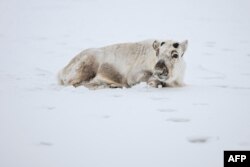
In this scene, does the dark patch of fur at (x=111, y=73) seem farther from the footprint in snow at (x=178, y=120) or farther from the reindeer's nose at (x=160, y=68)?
the footprint in snow at (x=178, y=120)

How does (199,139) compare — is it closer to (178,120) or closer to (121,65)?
(178,120)

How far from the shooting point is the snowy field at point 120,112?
532 centimetres

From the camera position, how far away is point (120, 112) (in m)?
6.76

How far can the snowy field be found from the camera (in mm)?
5316

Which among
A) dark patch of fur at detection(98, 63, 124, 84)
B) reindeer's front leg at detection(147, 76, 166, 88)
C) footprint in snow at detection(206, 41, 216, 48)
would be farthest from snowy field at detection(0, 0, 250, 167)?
dark patch of fur at detection(98, 63, 124, 84)

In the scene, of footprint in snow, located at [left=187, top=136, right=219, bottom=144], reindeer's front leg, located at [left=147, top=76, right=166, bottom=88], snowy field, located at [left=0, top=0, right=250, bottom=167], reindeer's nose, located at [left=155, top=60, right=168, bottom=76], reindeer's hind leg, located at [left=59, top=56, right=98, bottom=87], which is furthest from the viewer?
reindeer's hind leg, located at [left=59, top=56, right=98, bottom=87]

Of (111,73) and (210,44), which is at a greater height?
(111,73)

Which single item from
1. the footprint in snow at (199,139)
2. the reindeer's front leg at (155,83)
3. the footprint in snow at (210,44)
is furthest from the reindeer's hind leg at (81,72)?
the footprint in snow at (210,44)

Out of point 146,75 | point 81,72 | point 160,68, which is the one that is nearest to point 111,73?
point 81,72

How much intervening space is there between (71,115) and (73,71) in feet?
7.24

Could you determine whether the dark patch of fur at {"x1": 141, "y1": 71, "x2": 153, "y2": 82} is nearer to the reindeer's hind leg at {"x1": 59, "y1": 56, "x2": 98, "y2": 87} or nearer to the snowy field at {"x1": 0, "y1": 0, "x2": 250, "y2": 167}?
the snowy field at {"x1": 0, "y1": 0, "x2": 250, "y2": 167}

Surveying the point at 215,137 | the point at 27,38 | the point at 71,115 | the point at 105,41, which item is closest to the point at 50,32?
the point at 27,38

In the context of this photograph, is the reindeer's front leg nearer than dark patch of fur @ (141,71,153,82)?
Yes

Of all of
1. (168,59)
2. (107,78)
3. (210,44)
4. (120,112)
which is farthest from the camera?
(210,44)
